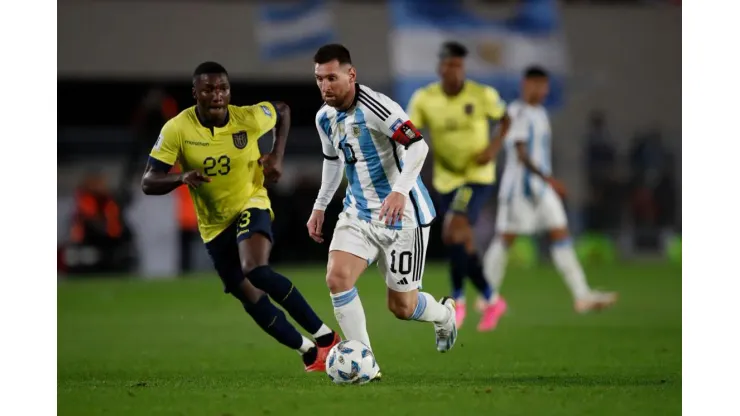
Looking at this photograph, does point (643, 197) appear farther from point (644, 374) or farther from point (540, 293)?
point (644, 374)

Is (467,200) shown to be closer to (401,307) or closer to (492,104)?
(492,104)

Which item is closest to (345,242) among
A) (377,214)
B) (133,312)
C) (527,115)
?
(377,214)

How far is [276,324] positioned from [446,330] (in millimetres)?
929

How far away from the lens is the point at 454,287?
925 centimetres

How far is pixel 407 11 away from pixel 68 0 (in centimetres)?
416

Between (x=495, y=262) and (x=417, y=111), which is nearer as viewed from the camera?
(x=417, y=111)

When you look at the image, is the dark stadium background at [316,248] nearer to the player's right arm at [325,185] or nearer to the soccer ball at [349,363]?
the soccer ball at [349,363]

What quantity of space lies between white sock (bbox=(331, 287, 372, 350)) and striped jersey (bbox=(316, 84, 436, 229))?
40 cm

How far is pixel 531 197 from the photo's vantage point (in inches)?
407

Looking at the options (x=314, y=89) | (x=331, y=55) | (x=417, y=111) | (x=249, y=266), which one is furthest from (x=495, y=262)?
(x=314, y=89)

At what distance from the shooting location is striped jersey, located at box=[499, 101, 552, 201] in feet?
33.0

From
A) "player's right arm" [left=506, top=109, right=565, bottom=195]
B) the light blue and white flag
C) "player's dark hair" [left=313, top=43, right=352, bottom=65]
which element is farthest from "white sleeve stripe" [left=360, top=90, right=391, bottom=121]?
the light blue and white flag

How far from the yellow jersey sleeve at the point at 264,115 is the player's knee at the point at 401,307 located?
1.18 metres

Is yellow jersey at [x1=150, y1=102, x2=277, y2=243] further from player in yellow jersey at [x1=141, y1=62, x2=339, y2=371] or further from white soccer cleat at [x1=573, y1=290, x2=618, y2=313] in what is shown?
white soccer cleat at [x1=573, y1=290, x2=618, y2=313]
